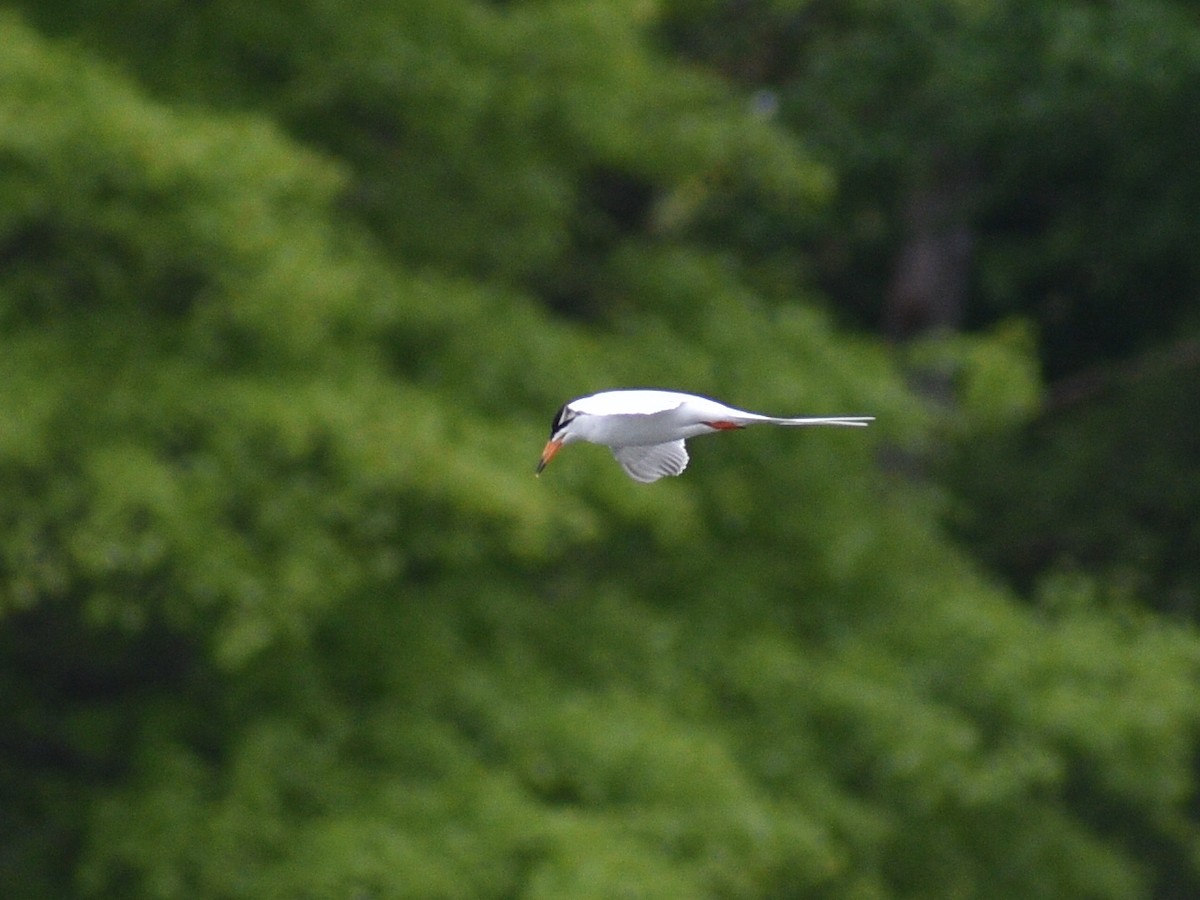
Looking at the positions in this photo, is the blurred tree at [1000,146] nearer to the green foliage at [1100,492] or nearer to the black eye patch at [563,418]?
the green foliage at [1100,492]

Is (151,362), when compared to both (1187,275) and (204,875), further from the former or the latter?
(1187,275)

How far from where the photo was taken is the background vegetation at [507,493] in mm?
9617

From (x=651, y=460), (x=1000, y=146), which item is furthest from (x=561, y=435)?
(x=1000, y=146)

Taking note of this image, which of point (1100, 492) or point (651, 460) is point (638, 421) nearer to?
point (651, 460)

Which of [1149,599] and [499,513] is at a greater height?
[1149,599]

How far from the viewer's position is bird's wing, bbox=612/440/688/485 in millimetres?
5504

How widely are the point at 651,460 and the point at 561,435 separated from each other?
133cm

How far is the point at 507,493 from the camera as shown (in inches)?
382

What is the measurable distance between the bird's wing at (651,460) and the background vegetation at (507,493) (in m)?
4.04

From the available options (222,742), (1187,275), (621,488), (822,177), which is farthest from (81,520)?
(1187,275)

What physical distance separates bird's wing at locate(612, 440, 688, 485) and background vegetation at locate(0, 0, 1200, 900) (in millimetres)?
4040

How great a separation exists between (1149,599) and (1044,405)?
169 cm

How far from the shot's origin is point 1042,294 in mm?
16906

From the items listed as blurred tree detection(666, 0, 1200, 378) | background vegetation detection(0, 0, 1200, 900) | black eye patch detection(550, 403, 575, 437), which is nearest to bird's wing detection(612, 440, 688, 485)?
black eye patch detection(550, 403, 575, 437)
